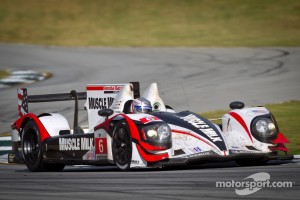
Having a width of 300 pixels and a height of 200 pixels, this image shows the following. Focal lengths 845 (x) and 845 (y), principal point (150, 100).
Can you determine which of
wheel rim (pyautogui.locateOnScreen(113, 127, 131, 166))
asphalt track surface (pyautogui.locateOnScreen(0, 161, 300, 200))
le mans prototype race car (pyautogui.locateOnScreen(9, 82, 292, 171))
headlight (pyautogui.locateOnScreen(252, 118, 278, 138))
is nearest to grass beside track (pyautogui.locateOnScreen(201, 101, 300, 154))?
headlight (pyautogui.locateOnScreen(252, 118, 278, 138))

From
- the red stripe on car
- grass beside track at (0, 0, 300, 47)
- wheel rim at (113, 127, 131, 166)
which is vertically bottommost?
wheel rim at (113, 127, 131, 166)

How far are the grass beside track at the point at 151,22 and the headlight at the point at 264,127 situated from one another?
2448 cm

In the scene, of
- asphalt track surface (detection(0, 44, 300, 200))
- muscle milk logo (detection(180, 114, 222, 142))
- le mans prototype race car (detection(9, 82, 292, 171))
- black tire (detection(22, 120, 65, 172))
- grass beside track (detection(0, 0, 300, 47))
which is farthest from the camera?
grass beside track (detection(0, 0, 300, 47))

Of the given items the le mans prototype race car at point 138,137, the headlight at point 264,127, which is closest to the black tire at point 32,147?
the le mans prototype race car at point 138,137

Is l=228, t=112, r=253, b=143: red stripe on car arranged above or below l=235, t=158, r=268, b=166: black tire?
above

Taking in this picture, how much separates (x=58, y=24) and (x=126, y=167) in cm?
3312

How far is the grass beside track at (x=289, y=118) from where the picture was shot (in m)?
14.5

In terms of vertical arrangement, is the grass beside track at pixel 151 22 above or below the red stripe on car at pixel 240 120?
above

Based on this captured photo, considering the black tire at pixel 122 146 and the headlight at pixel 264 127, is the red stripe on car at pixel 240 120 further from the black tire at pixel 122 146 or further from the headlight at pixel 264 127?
the black tire at pixel 122 146

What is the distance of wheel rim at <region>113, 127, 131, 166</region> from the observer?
1127cm

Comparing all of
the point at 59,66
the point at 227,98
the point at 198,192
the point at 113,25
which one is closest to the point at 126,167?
the point at 198,192

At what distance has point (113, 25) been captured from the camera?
42969 millimetres

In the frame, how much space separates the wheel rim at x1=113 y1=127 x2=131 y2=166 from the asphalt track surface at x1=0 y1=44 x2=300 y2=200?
0.21 metres

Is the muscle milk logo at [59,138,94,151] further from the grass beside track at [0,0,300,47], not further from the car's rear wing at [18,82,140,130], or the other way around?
the grass beside track at [0,0,300,47]
